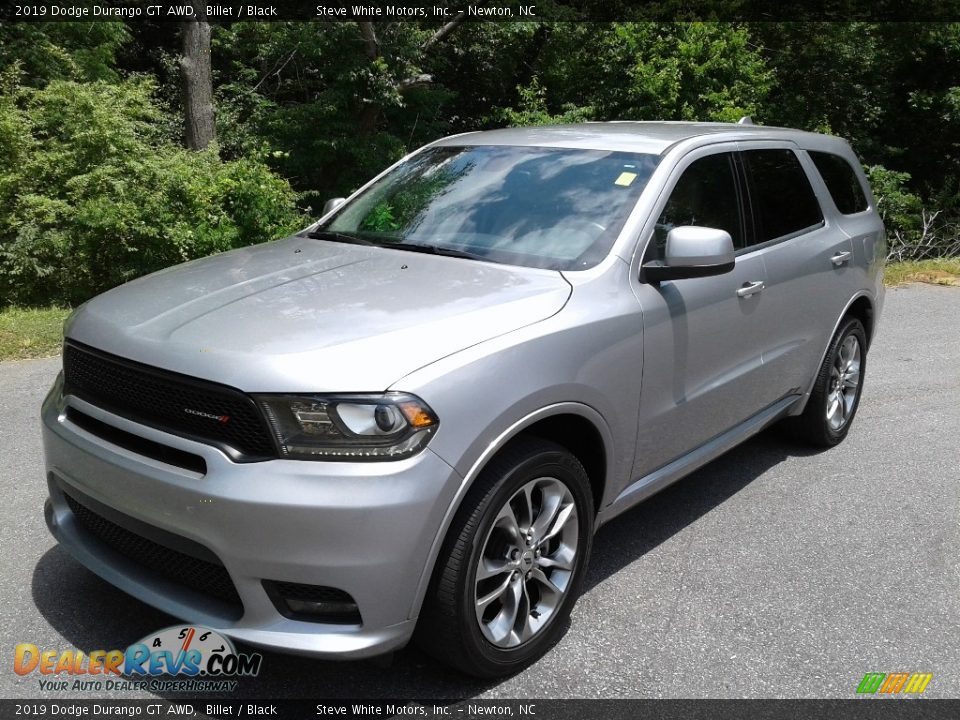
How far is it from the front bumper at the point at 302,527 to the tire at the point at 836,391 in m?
3.22

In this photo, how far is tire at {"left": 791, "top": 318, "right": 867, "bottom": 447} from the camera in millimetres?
5340

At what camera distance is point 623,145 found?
428 centimetres

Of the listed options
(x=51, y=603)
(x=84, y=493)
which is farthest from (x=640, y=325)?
(x=51, y=603)

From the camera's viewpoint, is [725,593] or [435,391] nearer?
[435,391]

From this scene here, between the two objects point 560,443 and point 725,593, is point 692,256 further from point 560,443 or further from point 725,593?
point 725,593

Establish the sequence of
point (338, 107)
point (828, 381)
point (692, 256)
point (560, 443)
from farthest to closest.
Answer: point (338, 107) < point (828, 381) < point (692, 256) < point (560, 443)

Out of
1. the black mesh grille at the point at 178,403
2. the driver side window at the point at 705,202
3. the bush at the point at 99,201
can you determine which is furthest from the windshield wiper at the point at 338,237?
the bush at the point at 99,201

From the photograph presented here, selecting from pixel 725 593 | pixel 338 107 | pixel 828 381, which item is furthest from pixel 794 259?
pixel 338 107

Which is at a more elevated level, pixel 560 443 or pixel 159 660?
pixel 560 443

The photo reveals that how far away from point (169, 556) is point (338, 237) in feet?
6.14

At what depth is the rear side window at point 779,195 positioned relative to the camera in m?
4.62

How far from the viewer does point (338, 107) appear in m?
18.2

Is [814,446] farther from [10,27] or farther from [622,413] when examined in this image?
[10,27]

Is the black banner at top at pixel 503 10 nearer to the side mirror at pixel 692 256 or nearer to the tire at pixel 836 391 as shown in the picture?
the tire at pixel 836 391
